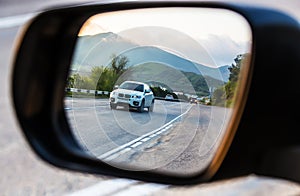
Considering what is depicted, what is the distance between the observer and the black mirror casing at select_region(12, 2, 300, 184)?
29.0 inches

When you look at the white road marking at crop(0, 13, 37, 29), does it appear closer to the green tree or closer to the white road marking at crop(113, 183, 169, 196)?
the white road marking at crop(113, 183, 169, 196)

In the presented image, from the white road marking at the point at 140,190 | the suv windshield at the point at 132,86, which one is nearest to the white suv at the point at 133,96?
the suv windshield at the point at 132,86

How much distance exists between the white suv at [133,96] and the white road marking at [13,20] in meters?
5.69

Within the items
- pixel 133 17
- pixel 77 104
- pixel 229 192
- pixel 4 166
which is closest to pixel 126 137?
pixel 77 104

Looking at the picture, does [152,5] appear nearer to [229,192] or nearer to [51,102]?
[51,102]

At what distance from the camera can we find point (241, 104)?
0.80 meters

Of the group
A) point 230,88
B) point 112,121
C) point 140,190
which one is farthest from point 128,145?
point 140,190

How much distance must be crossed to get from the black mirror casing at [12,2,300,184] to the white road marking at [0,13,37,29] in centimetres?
530

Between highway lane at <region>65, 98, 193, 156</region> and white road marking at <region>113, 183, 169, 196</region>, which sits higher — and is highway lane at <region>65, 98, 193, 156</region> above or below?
above

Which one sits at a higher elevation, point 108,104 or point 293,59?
point 293,59

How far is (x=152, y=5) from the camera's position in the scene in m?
1.05

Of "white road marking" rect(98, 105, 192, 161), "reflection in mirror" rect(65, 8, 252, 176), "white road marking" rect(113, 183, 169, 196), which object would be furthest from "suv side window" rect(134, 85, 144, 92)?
"white road marking" rect(113, 183, 169, 196)

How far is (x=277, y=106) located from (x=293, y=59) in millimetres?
90

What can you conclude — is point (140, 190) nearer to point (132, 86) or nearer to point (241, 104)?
point (132, 86)
